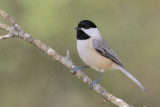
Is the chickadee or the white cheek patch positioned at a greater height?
the white cheek patch

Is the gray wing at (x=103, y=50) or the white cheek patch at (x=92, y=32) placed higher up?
the white cheek patch at (x=92, y=32)

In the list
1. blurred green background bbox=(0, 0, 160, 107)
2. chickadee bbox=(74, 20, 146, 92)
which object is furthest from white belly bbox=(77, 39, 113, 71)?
blurred green background bbox=(0, 0, 160, 107)

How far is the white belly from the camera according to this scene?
13.8ft

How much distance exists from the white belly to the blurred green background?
46.5 inches

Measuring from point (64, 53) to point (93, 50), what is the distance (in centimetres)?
132

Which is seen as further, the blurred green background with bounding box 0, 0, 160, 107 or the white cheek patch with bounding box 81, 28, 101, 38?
the blurred green background with bounding box 0, 0, 160, 107

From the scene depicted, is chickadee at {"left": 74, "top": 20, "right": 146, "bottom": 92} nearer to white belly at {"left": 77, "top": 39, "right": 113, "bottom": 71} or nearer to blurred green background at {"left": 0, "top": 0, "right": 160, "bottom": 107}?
white belly at {"left": 77, "top": 39, "right": 113, "bottom": 71}

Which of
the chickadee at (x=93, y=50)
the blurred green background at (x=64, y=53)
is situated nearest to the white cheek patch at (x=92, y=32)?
the chickadee at (x=93, y=50)

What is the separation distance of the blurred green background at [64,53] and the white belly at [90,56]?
1.18m

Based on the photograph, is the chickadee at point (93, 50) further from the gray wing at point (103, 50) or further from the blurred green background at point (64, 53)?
the blurred green background at point (64, 53)

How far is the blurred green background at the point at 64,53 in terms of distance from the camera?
545cm

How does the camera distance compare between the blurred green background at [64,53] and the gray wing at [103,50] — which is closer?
the gray wing at [103,50]

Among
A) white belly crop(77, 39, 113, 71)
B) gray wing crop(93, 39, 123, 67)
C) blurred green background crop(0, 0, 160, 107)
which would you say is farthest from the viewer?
blurred green background crop(0, 0, 160, 107)

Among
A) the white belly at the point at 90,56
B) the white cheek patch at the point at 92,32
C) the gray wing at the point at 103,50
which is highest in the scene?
the white cheek patch at the point at 92,32
